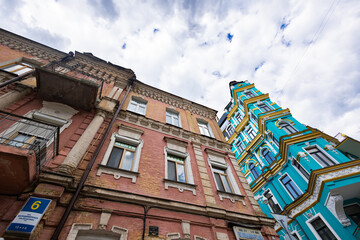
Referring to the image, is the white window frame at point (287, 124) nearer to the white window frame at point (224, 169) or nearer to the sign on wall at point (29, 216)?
the white window frame at point (224, 169)

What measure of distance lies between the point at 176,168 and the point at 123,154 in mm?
2536

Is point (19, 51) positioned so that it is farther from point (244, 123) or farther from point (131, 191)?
point (244, 123)

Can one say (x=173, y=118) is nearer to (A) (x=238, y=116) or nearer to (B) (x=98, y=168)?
(B) (x=98, y=168)

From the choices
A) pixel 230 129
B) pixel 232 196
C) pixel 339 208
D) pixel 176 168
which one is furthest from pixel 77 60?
pixel 230 129

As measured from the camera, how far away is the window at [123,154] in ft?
19.5

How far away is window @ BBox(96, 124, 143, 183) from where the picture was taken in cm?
594

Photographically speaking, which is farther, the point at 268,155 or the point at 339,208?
the point at 268,155

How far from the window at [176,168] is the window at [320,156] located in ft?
35.2

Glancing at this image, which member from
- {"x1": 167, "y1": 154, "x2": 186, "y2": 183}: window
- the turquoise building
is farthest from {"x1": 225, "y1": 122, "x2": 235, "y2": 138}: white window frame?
{"x1": 167, "y1": 154, "x2": 186, "y2": 183}: window

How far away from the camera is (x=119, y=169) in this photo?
6.00 m

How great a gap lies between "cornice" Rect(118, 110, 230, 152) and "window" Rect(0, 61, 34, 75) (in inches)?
218

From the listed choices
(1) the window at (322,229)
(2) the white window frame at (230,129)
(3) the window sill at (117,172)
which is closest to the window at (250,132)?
(2) the white window frame at (230,129)

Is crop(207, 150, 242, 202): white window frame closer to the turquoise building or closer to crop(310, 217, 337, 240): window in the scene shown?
the turquoise building

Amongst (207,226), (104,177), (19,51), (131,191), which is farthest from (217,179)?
(19,51)
